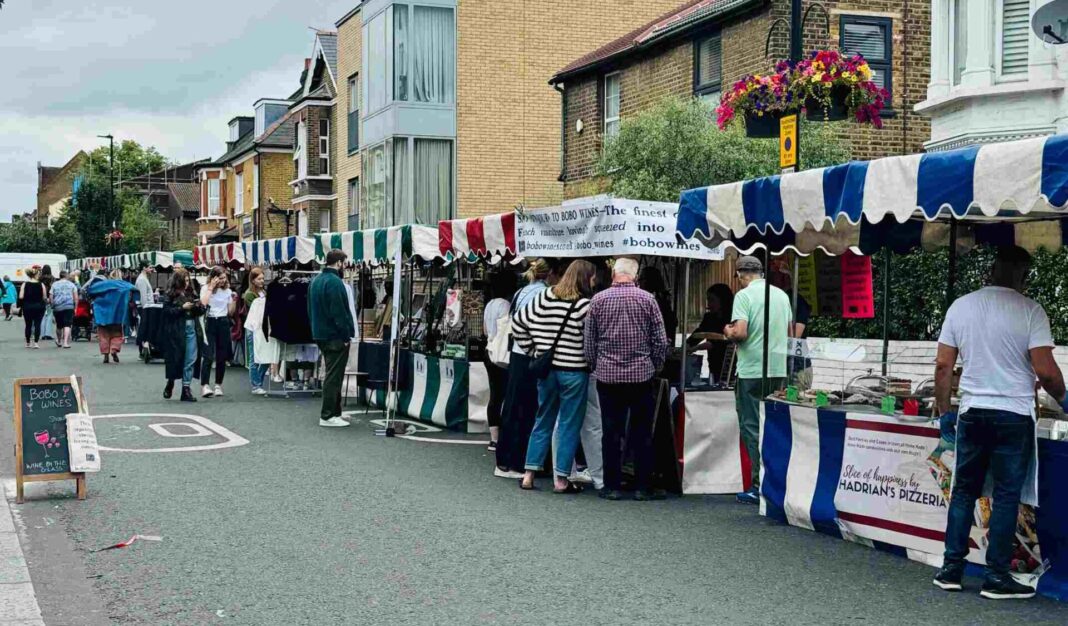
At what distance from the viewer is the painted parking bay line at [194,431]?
12375 mm

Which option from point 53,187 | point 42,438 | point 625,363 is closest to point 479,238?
point 625,363

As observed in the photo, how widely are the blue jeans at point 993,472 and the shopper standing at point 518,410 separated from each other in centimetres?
425

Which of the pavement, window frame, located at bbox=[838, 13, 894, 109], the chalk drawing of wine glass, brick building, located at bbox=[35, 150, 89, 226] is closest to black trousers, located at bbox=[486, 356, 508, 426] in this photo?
the pavement

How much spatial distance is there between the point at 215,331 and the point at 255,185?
136 ft

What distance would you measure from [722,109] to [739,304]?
3.71 m

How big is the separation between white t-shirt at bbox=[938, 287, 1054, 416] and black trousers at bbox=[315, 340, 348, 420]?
8.91m

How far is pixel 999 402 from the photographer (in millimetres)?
6609

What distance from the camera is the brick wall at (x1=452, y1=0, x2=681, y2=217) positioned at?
33719 mm

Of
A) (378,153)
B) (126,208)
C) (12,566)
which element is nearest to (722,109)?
(12,566)

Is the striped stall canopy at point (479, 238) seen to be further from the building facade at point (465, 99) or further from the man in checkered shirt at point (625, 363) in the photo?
the building facade at point (465, 99)

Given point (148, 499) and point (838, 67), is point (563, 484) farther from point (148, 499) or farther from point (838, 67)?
point (838, 67)

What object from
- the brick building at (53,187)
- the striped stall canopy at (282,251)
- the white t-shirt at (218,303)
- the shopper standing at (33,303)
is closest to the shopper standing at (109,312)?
the striped stall canopy at (282,251)

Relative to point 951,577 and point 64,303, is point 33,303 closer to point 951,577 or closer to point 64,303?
point 64,303

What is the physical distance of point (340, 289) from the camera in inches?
561
